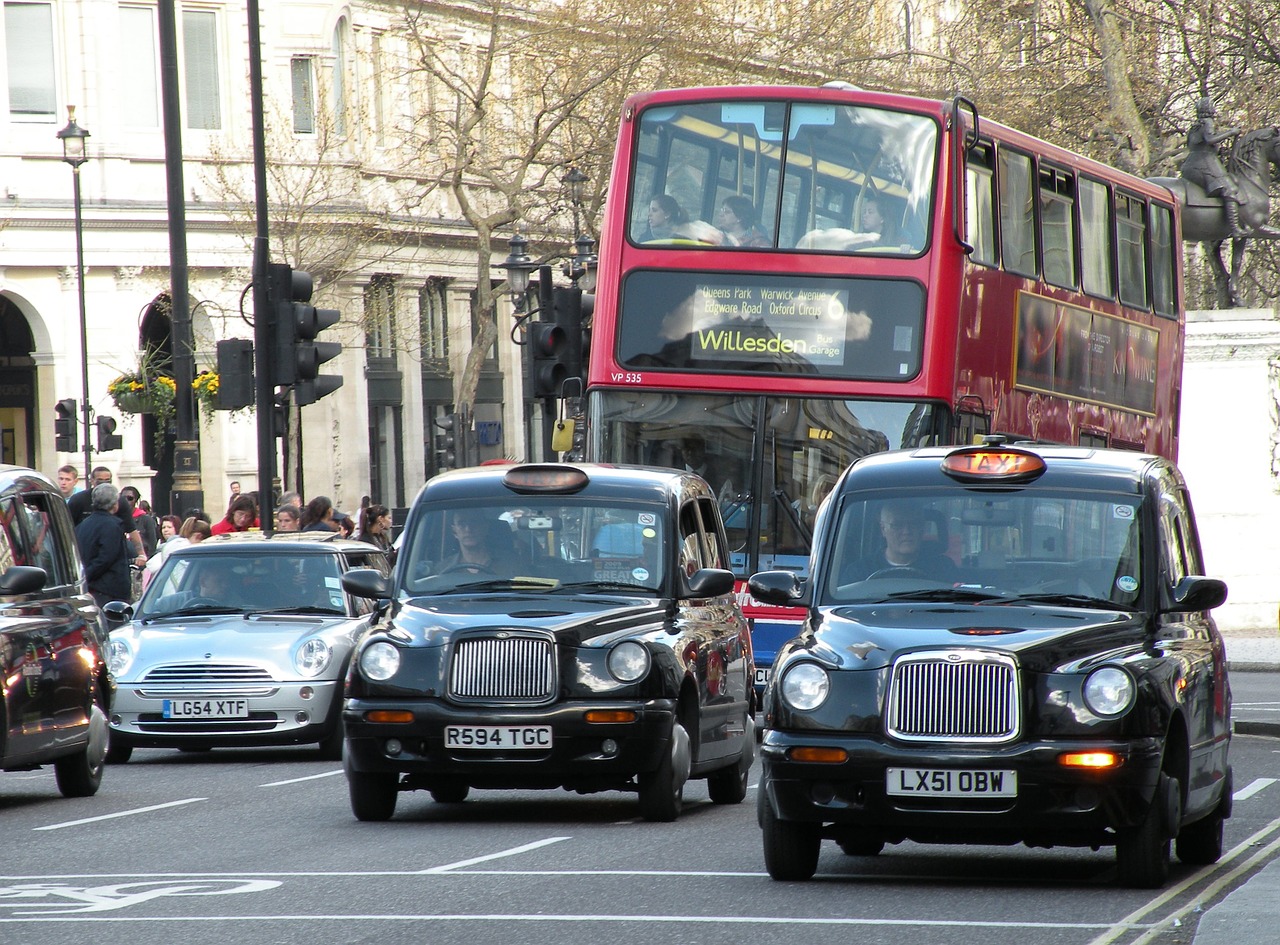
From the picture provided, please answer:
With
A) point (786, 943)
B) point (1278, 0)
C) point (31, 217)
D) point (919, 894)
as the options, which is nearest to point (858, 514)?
point (919, 894)

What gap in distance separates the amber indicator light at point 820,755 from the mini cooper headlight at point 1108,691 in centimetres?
89

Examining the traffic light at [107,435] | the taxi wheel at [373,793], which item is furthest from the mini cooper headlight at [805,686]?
the traffic light at [107,435]

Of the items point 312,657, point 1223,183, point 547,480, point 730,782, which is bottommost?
point 730,782

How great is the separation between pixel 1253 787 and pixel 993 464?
15.5 feet

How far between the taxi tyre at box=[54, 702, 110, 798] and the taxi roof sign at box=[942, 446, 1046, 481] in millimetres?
6094

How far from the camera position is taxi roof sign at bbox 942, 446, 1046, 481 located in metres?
10.4

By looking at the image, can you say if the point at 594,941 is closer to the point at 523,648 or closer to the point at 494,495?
the point at 523,648

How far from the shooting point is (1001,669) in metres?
9.41

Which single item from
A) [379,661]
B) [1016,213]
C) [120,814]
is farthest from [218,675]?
[1016,213]

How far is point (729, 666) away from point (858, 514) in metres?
3.35

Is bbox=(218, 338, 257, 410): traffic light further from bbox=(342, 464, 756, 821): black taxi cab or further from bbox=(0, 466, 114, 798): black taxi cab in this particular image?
bbox=(342, 464, 756, 821): black taxi cab

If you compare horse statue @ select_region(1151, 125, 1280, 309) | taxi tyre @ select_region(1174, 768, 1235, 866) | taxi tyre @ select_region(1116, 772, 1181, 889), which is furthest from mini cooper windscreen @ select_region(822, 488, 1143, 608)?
horse statue @ select_region(1151, 125, 1280, 309)

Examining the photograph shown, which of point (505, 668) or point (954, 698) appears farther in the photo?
point (505, 668)

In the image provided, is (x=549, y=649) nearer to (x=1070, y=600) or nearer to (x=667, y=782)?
(x=667, y=782)
